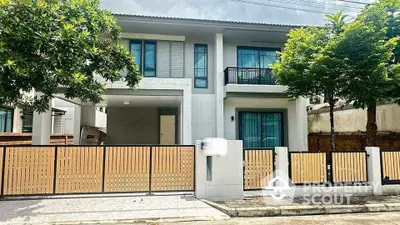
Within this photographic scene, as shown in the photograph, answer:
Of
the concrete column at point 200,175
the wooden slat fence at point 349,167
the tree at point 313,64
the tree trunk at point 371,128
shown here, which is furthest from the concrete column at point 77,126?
the tree trunk at point 371,128

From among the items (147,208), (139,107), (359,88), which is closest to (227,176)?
(147,208)

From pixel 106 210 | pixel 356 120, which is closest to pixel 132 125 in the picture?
pixel 106 210

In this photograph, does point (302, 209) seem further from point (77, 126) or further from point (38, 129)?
point (77, 126)

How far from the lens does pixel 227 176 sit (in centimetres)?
Answer: 765

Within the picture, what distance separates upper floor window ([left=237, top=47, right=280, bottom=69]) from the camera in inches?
537

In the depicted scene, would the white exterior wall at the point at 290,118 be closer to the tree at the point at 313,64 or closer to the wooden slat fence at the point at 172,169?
the tree at the point at 313,64

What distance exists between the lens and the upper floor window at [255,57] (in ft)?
44.7

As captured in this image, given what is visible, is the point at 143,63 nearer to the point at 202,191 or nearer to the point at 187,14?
the point at 187,14

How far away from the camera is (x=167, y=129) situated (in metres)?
16.5

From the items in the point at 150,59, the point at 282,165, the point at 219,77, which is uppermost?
the point at 150,59

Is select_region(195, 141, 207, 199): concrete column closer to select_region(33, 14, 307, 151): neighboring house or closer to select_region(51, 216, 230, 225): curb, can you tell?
select_region(51, 216, 230, 225): curb

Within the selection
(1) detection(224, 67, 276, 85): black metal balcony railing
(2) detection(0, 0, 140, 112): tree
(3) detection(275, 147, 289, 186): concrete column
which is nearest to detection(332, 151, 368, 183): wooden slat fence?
(3) detection(275, 147, 289, 186): concrete column

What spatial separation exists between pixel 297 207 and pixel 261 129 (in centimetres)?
739

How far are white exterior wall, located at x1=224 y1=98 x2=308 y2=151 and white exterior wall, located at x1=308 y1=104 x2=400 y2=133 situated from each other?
2132 millimetres
